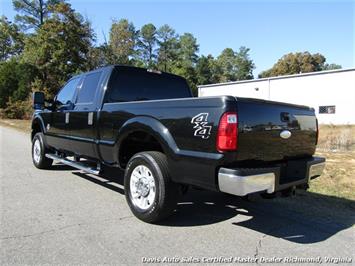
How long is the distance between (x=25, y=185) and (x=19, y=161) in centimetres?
312

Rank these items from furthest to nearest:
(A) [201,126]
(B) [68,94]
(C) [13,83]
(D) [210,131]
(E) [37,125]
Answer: (C) [13,83]
(E) [37,125]
(B) [68,94]
(A) [201,126]
(D) [210,131]

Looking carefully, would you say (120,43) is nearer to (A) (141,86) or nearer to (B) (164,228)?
(A) (141,86)

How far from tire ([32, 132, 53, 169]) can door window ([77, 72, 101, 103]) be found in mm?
2103

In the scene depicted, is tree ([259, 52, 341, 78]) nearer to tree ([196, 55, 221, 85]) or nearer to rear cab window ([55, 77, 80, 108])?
tree ([196, 55, 221, 85])

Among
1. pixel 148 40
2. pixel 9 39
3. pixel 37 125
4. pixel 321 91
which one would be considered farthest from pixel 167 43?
pixel 37 125

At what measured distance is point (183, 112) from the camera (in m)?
4.47

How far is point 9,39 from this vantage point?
5603 cm

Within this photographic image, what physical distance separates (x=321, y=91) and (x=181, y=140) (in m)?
33.4

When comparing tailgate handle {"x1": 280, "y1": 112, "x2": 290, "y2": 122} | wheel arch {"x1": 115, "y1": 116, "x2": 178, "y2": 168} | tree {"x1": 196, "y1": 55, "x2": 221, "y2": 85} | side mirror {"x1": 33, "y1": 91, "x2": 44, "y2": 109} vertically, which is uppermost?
tree {"x1": 196, "y1": 55, "x2": 221, "y2": 85}

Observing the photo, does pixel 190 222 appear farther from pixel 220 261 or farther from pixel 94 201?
pixel 94 201

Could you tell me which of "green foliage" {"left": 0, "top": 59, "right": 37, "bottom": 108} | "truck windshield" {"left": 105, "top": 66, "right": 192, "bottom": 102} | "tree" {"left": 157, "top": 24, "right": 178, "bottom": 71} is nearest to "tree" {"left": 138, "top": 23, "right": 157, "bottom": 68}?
"tree" {"left": 157, "top": 24, "right": 178, "bottom": 71}

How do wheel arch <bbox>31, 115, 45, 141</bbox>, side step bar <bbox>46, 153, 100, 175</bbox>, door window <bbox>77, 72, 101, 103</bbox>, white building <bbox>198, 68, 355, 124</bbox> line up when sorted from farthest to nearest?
white building <bbox>198, 68, 355, 124</bbox> → wheel arch <bbox>31, 115, 45, 141</bbox> → door window <bbox>77, 72, 101, 103</bbox> → side step bar <bbox>46, 153, 100, 175</bbox>

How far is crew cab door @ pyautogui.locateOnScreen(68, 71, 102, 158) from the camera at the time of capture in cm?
628

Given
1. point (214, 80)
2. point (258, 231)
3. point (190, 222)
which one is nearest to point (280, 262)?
point (258, 231)
